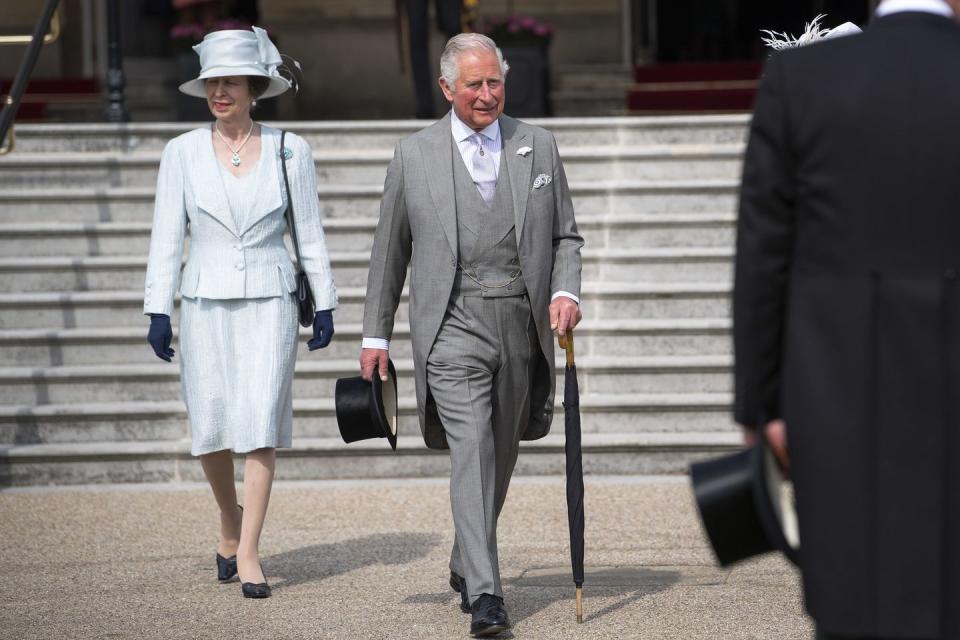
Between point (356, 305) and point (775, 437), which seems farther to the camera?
point (356, 305)

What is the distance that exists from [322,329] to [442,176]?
861 mm

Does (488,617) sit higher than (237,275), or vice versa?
(237,275)

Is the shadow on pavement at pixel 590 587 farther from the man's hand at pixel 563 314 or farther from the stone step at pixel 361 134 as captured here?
the stone step at pixel 361 134

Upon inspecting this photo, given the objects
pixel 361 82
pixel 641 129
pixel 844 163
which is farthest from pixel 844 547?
pixel 361 82

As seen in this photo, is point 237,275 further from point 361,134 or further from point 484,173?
point 361,134

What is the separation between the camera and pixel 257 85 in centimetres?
622

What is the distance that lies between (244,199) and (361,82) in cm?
870

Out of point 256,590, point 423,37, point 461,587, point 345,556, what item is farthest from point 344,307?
point 461,587

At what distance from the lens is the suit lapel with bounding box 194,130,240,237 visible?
19.7 ft

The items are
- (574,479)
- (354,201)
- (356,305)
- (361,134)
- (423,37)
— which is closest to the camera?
(574,479)

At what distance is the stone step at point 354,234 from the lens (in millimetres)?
9508

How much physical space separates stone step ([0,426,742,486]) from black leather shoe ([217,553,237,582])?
2.00 m

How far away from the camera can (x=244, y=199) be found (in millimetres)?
6031

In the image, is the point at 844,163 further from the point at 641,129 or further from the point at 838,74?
the point at 641,129
